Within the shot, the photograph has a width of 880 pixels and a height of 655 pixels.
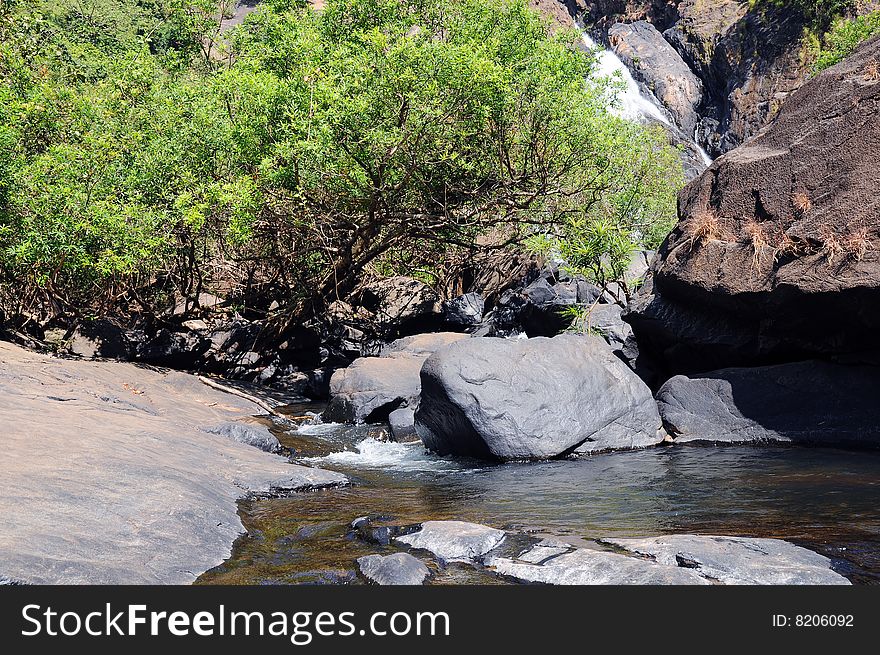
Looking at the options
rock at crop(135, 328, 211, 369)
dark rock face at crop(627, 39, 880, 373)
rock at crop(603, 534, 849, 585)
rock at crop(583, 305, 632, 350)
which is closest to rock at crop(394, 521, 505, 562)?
rock at crop(603, 534, 849, 585)

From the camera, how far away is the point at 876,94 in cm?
1071

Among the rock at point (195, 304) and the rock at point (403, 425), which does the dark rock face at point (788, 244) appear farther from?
the rock at point (195, 304)

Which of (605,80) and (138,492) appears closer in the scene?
(138,492)

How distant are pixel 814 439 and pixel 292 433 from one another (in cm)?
845

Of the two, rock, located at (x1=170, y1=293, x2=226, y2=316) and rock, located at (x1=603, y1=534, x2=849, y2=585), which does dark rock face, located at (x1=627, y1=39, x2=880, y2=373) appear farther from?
rock, located at (x1=170, y1=293, x2=226, y2=316)

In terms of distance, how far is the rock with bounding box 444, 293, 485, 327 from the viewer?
71.3 feet

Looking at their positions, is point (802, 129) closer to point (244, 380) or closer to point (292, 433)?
point (292, 433)

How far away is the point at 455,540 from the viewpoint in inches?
239

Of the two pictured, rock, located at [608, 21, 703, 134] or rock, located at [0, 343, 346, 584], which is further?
rock, located at [608, 21, 703, 134]

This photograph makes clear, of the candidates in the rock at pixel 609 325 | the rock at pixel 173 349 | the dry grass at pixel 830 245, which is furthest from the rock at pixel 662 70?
the dry grass at pixel 830 245

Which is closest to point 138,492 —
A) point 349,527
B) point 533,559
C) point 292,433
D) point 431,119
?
point 349,527

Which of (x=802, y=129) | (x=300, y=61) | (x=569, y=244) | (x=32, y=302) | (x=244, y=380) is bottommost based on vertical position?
(x=244, y=380)

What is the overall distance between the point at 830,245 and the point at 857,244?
0.35 metres

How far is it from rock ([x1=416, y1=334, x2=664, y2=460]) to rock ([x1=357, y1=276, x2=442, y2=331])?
A: 11179 mm
